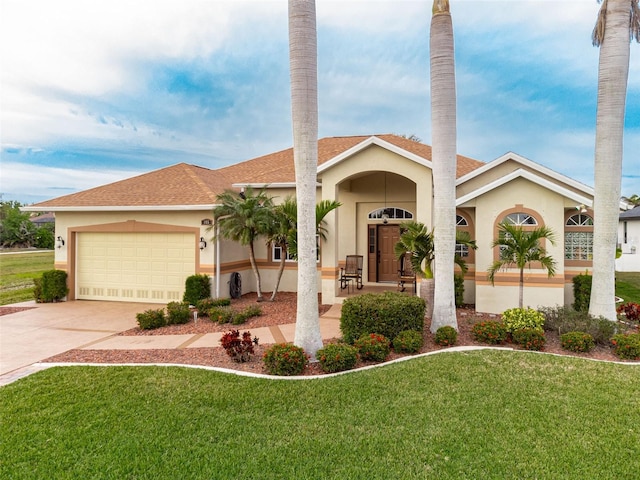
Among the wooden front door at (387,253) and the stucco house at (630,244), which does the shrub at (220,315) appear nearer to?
the wooden front door at (387,253)

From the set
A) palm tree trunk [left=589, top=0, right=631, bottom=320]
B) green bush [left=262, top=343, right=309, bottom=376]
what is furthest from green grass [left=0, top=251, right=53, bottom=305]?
palm tree trunk [left=589, top=0, right=631, bottom=320]

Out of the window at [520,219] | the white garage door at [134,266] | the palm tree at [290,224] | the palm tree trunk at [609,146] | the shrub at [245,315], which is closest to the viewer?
the palm tree trunk at [609,146]

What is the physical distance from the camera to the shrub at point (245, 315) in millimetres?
10094

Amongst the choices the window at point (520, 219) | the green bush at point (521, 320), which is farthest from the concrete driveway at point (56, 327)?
the window at point (520, 219)

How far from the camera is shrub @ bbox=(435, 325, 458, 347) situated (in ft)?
25.6

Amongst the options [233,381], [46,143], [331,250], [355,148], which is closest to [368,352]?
[233,381]

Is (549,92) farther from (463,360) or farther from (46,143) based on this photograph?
(46,143)

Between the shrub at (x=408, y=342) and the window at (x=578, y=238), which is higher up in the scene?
the window at (x=578, y=238)

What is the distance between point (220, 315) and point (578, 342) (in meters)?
8.34

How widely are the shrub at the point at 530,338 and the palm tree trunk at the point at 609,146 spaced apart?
2440mm

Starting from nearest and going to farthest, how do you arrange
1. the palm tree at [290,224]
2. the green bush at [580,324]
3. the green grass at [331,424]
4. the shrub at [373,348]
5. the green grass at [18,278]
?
the green grass at [331,424], the shrub at [373,348], the green bush at [580,324], the palm tree at [290,224], the green grass at [18,278]

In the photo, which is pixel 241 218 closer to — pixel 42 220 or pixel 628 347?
pixel 628 347

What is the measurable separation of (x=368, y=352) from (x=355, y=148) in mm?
7150

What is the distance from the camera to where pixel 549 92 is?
62.3 ft
